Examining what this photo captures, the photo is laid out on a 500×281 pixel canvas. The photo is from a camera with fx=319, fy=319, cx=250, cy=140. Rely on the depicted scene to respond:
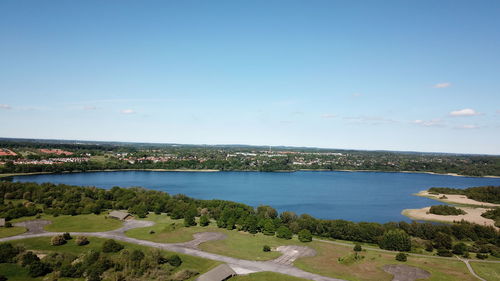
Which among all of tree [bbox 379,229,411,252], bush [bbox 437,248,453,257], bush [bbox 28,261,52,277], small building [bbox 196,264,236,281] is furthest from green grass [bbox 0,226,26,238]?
bush [bbox 437,248,453,257]

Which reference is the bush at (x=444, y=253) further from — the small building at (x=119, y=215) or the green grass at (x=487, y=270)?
the small building at (x=119, y=215)

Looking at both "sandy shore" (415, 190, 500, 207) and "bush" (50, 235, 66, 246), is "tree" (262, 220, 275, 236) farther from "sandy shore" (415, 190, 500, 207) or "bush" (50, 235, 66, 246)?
"sandy shore" (415, 190, 500, 207)

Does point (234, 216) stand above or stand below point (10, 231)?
above

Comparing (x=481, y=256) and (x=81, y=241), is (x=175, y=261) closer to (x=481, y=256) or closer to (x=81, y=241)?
(x=81, y=241)

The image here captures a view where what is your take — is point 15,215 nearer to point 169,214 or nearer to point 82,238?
point 82,238

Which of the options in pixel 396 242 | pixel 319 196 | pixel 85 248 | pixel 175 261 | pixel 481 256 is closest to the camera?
pixel 175 261

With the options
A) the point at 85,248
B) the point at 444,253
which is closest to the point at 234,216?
the point at 85,248
